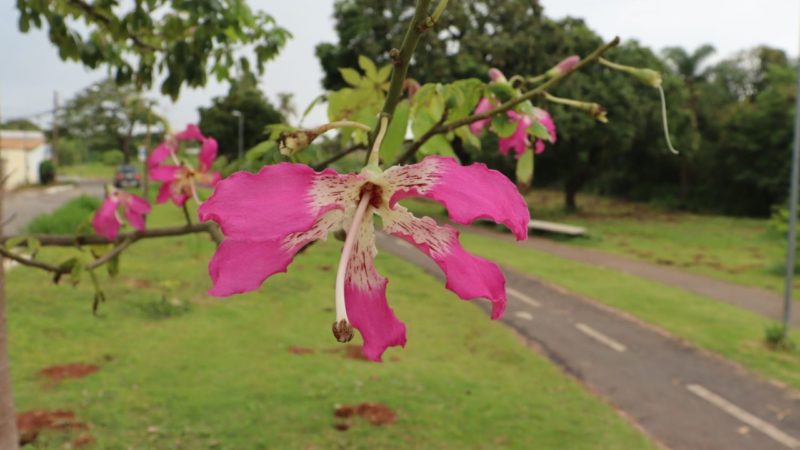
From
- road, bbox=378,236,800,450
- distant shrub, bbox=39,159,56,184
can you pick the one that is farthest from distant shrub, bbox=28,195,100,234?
distant shrub, bbox=39,159,56,184

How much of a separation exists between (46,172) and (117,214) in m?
28.3

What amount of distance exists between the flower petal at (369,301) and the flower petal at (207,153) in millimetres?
757

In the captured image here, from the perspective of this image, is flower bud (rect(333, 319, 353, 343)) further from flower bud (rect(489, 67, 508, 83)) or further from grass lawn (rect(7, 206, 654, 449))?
grass lawn (rect(7, 206, 654, 449))

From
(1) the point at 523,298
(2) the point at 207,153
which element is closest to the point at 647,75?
(2) the point at 207,153

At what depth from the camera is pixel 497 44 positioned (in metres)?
13.2

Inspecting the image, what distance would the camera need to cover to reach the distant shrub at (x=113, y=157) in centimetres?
180

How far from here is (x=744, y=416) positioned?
4164 mm

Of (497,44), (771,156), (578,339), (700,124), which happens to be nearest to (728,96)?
(700,124)

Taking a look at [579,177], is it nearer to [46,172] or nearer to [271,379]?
[271,379]

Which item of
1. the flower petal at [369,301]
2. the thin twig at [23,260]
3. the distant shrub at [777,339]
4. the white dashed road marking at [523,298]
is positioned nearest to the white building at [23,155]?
the white dashed road marking at [523,298]

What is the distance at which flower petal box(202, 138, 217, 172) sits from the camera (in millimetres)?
1135

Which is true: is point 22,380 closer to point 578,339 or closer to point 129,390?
point 129,390

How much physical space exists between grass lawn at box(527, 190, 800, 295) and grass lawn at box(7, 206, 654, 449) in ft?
16.7

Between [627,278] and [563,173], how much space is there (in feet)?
33.0
